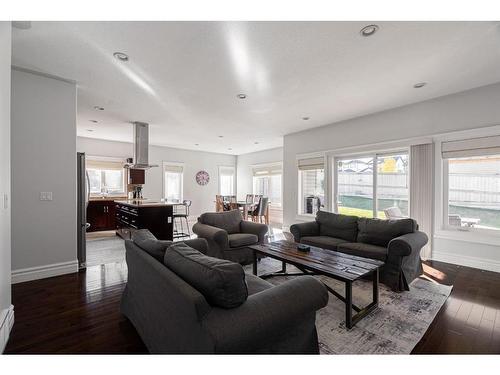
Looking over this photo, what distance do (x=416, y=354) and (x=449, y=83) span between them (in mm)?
3529

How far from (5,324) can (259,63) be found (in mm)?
3371

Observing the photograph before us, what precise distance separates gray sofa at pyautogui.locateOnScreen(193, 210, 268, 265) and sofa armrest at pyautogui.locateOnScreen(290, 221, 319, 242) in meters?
0.49

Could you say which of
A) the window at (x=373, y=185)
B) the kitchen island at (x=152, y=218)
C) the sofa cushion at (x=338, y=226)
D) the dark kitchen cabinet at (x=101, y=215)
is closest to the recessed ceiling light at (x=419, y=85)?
the window at (x=373, y=185)

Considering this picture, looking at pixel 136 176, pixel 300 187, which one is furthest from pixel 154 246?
pixel 136 176

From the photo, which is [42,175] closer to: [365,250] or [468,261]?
[365,250]

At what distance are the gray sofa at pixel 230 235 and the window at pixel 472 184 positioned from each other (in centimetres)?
314

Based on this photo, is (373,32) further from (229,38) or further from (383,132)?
(383,132)

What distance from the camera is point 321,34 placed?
2.25 meters

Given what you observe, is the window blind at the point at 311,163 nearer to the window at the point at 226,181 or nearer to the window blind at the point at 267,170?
the window blind at the point at 267,170

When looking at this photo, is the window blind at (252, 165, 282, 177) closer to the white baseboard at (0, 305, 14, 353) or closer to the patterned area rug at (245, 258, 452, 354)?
the patterned area rug at (245, 258, 452, 354)

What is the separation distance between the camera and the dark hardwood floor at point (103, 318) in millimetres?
1774

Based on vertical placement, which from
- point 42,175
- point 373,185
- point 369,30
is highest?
point 369,30

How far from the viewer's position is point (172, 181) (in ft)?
28.0
